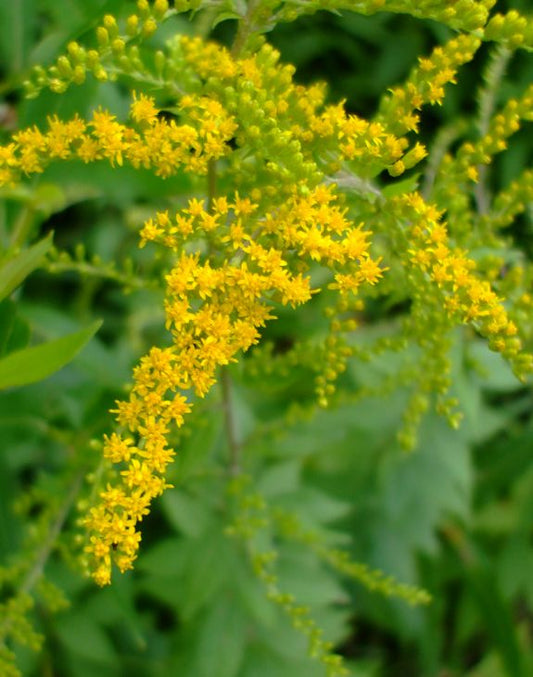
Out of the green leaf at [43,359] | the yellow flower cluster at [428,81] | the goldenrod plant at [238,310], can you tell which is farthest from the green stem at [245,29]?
the green leaf at [43,359]

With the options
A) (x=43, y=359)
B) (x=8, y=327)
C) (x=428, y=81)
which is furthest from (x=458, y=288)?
(x=8, y=327)

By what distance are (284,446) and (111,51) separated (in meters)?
1.69

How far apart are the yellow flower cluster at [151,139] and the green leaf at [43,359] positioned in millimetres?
417

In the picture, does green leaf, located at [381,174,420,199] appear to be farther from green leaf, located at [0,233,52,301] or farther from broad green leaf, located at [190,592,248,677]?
broad green leaf, located at [190,592,248,677]

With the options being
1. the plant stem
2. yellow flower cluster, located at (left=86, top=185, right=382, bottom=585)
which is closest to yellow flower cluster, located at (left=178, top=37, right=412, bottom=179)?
yellow flower cluster, located at (left=86, top=185, right=382, bottom=585)

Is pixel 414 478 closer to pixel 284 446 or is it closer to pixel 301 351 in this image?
pixel 284 446

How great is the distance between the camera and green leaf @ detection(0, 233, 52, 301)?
5.44ft

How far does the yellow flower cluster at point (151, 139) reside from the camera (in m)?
1.72

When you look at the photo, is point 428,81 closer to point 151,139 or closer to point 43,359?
point 151,139

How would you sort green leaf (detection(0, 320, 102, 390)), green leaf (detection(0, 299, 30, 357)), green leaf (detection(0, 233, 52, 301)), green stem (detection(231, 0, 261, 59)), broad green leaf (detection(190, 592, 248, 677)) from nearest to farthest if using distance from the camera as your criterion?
green leaf (detection(0, 320, 102, 390)) < green leaf (detection(0, 233, 52, 301)) < green stem (detection(231, 0, 261, 59)) < green leaf (detection(0, 299, 30, 357)) < broad green leaf (detection(190, 592, 248, 677))

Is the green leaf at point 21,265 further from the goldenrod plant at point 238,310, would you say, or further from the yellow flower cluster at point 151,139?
the yellow flower cluster at point 151,139

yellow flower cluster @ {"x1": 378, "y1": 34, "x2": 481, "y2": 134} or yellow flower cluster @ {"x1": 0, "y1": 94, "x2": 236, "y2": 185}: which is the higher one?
yellow flower cluster @ {"x1": 378, "y1": 34, "x2": 481, "y2": 134}

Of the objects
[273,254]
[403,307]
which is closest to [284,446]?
[273,254]

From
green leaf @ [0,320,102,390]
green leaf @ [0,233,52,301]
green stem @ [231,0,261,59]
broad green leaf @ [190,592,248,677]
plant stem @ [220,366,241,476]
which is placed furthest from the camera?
broad green leaf @ [190,592,248,677]
